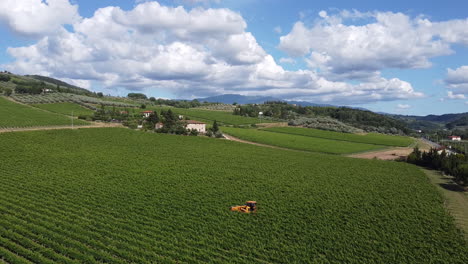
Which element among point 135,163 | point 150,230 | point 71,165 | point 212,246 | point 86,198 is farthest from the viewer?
point 135,163

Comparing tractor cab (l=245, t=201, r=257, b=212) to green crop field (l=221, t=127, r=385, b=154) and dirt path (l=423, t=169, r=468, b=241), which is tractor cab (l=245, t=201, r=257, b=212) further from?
green crop field (l=221, t=127, r=385, b=154)

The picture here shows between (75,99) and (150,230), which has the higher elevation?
(75,99)

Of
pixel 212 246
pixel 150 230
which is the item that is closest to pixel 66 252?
pixel 150 230

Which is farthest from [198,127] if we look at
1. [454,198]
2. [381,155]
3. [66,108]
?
[454,198]

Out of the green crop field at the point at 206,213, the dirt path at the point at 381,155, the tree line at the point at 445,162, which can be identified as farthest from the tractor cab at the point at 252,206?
the dirt path at the point at 381,155

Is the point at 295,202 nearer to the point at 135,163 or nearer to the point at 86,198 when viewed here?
the point at 86,198

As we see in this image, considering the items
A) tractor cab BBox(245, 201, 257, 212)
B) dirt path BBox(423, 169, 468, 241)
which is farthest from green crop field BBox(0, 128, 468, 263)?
dirt path BBox(423, 169, 468, 241)
